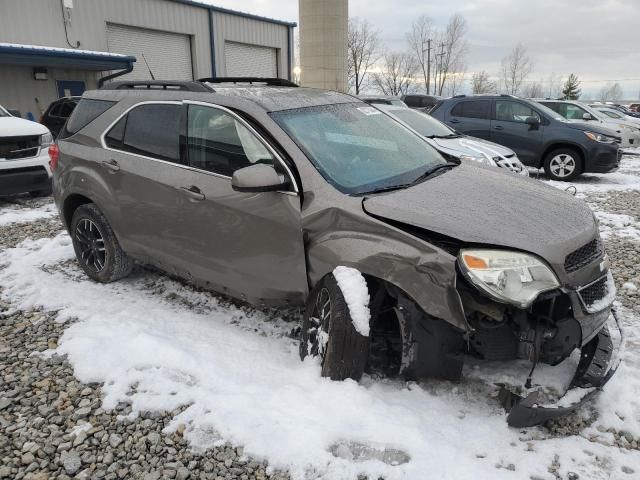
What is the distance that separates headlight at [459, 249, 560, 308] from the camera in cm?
236

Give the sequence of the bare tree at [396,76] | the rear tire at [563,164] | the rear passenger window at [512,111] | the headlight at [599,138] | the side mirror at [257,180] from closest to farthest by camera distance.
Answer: the side mirror at [257,180] → the headlight at [599,138] → the rear tire at [563,164] → the rear passenger window at [512,111] → the bare tree at [396,76]

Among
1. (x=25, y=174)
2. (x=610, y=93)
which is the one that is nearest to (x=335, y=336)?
(x=25, y=174)

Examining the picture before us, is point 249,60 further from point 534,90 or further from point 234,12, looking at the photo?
point 534,90

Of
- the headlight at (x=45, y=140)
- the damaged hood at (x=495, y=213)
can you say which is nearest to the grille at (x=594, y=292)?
the damaged hood at (x=495, y=213)

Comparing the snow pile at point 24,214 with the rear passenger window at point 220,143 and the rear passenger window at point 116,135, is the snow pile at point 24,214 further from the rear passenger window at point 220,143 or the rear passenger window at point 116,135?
the rear passenger window at point 220,143

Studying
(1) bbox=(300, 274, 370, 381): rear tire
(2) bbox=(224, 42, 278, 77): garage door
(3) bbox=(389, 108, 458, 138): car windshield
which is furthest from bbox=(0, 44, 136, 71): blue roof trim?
(1) bbox=(300, 274, 370, 381): rear tire

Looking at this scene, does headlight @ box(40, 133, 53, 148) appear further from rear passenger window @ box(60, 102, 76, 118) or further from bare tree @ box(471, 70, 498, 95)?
bare tree @ box(471, 70, 498, 95)

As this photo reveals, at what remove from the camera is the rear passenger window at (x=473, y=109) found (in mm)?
11070

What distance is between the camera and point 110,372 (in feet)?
10.1

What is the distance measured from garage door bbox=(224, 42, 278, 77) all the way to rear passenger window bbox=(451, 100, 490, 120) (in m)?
14.7

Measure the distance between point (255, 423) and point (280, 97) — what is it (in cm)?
217

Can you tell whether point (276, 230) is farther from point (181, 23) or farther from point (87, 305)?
point (181, 23)

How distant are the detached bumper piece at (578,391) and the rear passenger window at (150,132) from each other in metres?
2.70

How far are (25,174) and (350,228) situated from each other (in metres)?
6.78
